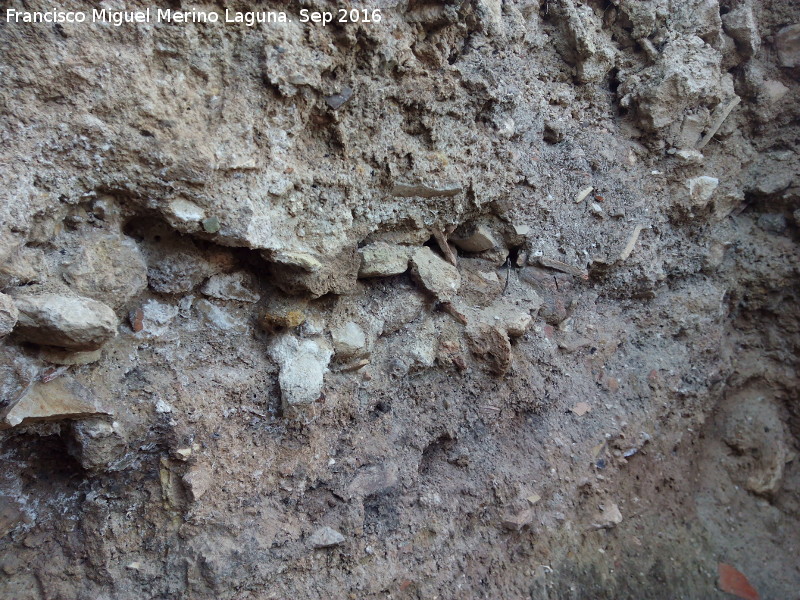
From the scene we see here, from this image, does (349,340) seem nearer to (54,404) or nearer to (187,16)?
(54,404)

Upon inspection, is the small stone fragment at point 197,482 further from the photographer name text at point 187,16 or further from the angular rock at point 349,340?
the photographer name text at point 187,16

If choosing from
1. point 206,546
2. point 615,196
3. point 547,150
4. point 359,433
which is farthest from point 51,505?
point 615,196

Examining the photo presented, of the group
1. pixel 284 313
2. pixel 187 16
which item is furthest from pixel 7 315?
pixel 187 16

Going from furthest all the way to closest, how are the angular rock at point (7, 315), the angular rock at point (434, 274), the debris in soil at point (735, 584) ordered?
the debris in soil at point (735, 584) < the angular rock at point (434, 274) < the angular rock at point (7, 315)

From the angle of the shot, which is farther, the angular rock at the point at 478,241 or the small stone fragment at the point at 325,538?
the angular rock at the point at 478,241

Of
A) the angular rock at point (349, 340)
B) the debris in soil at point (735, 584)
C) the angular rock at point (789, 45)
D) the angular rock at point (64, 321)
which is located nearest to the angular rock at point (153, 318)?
the angular rock at point (64, 321)

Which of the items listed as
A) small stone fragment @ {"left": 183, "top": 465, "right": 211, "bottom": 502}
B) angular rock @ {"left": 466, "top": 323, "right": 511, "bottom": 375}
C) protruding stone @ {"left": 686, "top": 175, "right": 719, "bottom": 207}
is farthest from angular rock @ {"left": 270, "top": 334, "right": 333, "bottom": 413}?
protruding stone @ {"left": 686, "top": 175, "right": 719, "bottom": 207}

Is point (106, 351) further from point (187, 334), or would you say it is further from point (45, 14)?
point (45, 14)
